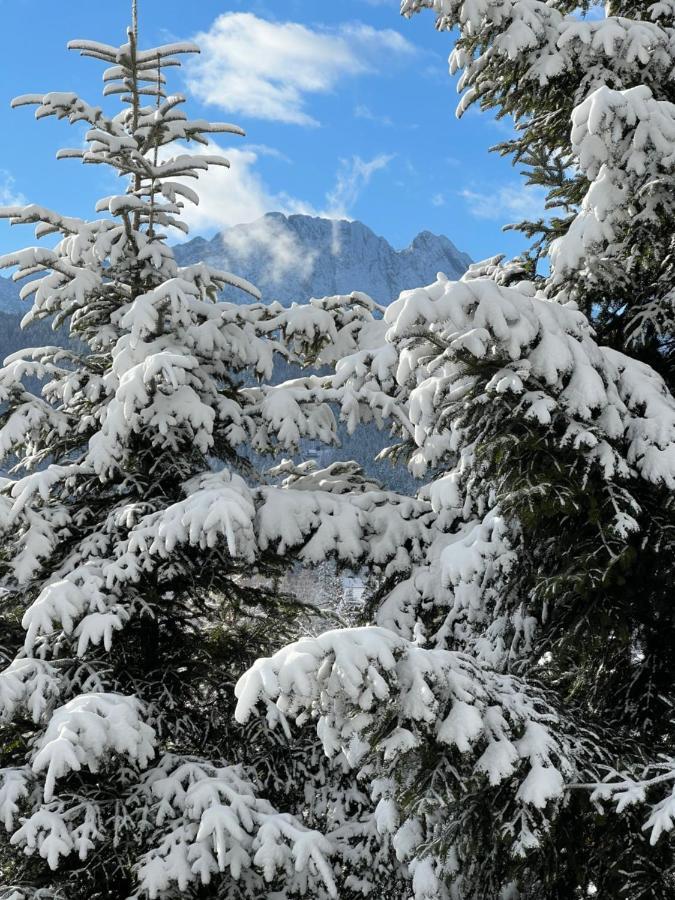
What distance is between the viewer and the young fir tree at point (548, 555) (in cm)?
293

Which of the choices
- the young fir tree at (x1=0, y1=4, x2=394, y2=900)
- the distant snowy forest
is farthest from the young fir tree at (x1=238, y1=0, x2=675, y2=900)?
the young fir tree at (x1=0, y1=4, x2=394, y2=900)

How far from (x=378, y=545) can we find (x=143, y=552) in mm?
1915

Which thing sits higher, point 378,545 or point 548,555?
point 548,555

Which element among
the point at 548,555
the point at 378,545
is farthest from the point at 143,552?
the point at 548,555

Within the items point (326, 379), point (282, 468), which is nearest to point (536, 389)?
point (326, 379)

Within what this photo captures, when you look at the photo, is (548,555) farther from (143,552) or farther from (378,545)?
(143,552)

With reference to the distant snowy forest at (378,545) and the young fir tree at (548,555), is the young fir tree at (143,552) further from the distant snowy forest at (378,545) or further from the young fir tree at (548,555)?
the young fir tree at (548,555)

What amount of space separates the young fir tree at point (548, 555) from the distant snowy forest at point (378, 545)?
0.02 meters

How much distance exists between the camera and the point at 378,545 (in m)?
6.13

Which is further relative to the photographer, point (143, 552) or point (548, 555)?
point (143, 552)

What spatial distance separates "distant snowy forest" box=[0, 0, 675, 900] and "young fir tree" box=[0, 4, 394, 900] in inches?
1.3

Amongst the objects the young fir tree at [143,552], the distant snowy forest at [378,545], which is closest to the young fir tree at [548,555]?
the distant snowy forest at [378,545]

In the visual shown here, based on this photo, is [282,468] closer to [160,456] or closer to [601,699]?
[160,456]

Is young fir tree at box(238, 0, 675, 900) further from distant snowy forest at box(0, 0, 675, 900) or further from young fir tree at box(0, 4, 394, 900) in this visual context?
young fir tree at box(0, 4, 394, 900)
